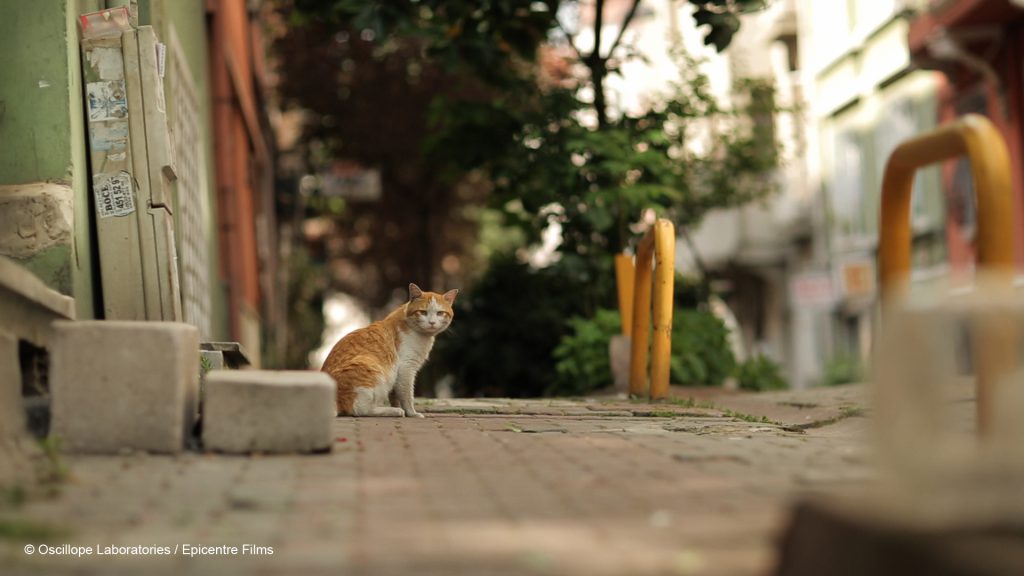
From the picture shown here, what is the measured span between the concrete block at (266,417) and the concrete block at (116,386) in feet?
Answer: 0.50

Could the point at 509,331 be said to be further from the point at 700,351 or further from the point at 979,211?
the point at 979,211

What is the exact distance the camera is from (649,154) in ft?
44.0

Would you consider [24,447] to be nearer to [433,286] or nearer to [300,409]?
[300,409]

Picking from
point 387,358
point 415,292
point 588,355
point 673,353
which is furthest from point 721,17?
point 387,358

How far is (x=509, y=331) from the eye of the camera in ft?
50.4

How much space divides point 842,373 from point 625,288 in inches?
440

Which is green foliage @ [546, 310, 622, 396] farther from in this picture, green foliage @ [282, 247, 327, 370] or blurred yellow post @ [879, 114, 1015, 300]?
green foliage @ [282, 247, 327, 370]

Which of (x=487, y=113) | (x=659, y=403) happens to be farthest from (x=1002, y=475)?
(x=487, y=113)

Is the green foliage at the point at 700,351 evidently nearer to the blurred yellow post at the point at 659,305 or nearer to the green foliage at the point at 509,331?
the green foliage at the point at 509,331

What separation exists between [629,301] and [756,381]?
294 cm

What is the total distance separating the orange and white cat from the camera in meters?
7.99

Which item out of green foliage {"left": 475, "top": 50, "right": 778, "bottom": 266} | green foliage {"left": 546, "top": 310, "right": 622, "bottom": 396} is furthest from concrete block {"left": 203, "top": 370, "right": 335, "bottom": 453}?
green foliage {"left": 475, "top": 50, "right": 778, "bottom": 266}

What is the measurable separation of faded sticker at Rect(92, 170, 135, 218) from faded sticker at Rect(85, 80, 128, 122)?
306mm

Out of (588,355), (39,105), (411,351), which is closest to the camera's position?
(39,105)
